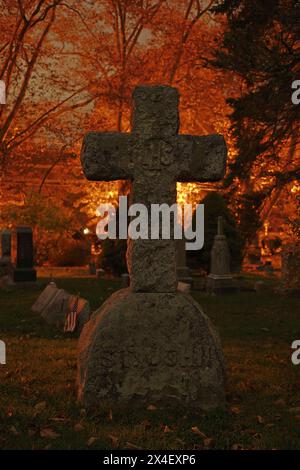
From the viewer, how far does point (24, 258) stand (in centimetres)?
1909

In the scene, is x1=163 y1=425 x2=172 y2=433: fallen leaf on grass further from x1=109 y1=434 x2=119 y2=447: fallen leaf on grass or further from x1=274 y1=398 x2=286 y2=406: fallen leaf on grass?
x1=274 y1=398 x2=286 y2=406: fallen leaf on grass

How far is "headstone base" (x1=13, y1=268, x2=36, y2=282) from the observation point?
18641mm

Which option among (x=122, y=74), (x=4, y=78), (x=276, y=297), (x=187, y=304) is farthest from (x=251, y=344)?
(x=122, y=74)

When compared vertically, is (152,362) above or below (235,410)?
above

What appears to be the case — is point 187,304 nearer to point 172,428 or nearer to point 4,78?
point 172,428

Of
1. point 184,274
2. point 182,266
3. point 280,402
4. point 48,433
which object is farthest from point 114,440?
point 182,266

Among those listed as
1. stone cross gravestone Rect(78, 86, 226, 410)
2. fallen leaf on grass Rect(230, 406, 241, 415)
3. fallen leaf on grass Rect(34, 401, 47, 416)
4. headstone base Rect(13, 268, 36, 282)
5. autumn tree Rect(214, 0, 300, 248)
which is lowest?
fallen leaf on grass Rect(230, 406, 241, 415)

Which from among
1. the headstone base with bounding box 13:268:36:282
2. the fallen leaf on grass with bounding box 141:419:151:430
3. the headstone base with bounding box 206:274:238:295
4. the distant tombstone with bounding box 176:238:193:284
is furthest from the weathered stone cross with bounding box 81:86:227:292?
the headstone base with bounding box 13:268:36:282

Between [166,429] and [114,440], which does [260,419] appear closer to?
[166,429]

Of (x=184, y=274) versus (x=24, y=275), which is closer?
(x=184, y=274)

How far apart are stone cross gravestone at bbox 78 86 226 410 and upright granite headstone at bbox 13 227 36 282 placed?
1290 cm

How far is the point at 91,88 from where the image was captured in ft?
90.7

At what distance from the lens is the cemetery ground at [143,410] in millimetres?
5004

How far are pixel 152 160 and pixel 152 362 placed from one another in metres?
2.03
